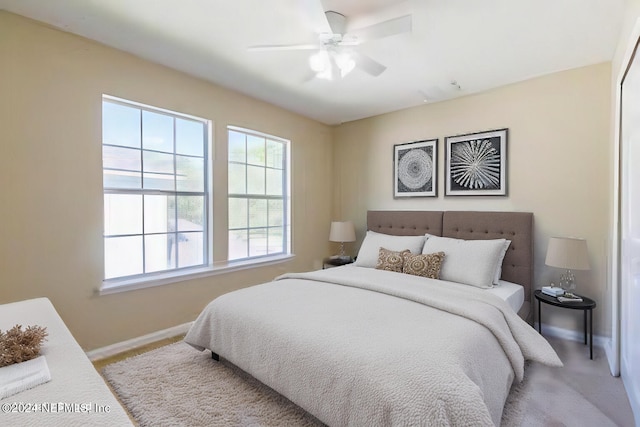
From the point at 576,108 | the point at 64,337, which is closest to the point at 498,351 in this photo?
the point at 64,337

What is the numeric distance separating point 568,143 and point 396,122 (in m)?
1.82

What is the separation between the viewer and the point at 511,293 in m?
2.58

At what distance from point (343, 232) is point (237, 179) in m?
1.55

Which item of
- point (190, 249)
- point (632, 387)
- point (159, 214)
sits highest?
point (159, 214)

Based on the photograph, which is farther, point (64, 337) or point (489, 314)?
point (489, 314)

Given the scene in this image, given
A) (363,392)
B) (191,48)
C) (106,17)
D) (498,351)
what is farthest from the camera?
(191,48)

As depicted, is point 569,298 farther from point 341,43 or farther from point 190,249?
point 190,249

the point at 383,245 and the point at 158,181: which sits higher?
the point at 158,181

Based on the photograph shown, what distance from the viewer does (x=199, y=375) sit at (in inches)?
86.5

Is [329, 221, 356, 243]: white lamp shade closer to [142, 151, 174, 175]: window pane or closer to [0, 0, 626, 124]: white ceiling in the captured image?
[0, 0, 626, 124]: white ceiling

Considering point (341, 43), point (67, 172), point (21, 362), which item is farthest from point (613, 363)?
point (67, 172)

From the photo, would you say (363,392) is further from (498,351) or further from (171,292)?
(171,292)

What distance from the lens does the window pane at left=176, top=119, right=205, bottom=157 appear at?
3076 millimetres

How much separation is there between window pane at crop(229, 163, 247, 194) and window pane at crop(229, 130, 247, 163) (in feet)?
0.26
